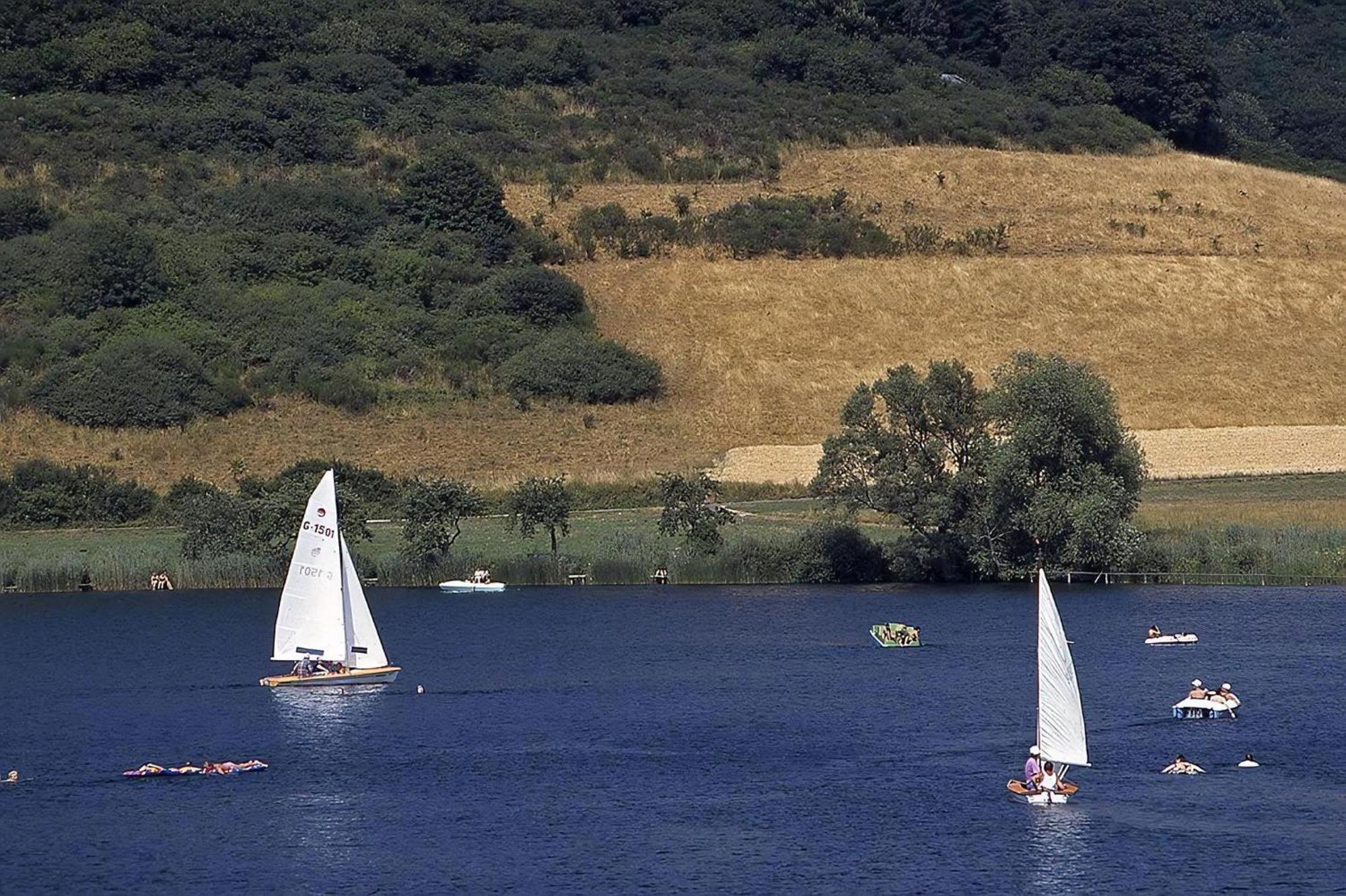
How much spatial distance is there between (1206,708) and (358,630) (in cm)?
2802

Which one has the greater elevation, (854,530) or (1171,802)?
(854,530)

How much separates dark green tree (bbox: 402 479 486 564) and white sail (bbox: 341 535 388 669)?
930 inches

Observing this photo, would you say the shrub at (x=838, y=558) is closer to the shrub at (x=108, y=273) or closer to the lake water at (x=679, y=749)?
the lake water at (x=679, y=749)

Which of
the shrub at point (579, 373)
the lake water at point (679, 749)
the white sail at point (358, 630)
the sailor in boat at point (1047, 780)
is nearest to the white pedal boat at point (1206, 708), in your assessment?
the lake water at point (679, 749)

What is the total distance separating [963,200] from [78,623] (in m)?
91.4

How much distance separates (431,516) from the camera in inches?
3807

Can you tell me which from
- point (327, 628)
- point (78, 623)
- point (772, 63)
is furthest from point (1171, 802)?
point (772, 63)

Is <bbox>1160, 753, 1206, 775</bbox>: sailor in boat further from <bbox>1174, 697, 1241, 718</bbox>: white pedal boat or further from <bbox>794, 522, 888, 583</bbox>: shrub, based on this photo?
<bbox>794, 522, 888, 583</bbox>: shrub

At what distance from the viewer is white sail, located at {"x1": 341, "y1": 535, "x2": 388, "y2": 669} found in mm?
72188

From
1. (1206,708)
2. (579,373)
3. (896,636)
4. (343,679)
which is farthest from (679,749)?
(579,373)

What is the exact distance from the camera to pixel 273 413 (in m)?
130

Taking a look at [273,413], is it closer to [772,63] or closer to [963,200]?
[963,200]

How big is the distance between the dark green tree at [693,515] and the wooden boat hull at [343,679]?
2472cm

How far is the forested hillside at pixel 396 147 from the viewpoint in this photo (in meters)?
134
